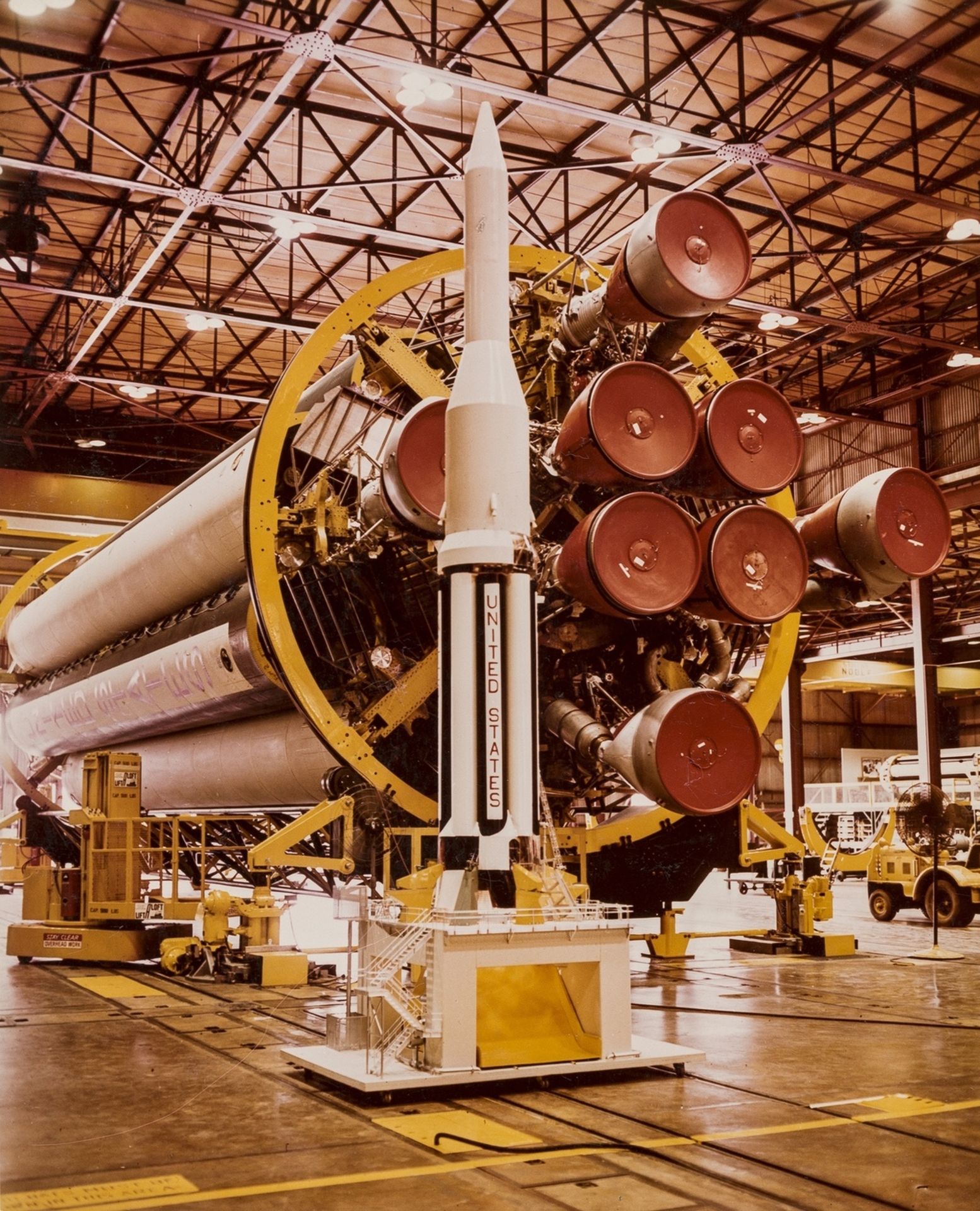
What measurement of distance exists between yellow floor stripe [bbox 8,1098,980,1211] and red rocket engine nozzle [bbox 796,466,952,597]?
13.9 feet

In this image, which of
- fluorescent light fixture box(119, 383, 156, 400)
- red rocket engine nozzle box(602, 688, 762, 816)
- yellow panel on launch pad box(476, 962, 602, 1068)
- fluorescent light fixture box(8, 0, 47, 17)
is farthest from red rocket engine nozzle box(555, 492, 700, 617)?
fluorescent light fixture box(119, 383, 156, 400)

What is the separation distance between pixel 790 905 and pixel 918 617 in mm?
14858

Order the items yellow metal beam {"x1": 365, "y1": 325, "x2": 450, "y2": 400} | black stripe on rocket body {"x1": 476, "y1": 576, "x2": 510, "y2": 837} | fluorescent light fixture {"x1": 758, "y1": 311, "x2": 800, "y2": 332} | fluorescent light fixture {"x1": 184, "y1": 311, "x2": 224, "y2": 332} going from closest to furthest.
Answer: black stripe on rocket body {"x1": 476, "y1": 576, "x2": 510, "y2": 837}, yellow metal beam {"x1": 365, "y1": 325, "x2": 450, "y2": 400}, fluorescent light fixture {"x1": 184, "y1": 311, "x2": 224, "y2": 332}, fluorescent light fixture {"x1": 758, "y1": 311, "x2": 800, "y2": 332}

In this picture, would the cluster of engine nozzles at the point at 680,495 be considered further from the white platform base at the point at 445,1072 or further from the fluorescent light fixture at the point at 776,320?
the fluorescent light fixture at the point at 776,320

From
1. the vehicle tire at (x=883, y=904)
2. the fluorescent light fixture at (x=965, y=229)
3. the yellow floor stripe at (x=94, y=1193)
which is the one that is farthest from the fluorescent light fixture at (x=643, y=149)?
the yellow floor stripe at (x=94, y=1193)

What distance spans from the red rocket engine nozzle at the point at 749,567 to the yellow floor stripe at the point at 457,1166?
3.59m

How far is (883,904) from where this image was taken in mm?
18859

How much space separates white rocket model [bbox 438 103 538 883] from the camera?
6973 millimetres

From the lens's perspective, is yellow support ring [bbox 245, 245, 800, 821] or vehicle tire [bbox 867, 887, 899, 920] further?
vehicle tire [bbox 867, 887, 899, 920]

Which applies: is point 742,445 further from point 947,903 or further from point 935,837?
point 947,903

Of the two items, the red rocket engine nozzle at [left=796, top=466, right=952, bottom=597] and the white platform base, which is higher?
the red rocket engine nozzle at [left=796, top=466, right=952, bottom=597]

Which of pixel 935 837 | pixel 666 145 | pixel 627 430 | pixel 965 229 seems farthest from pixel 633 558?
pixel 965 229

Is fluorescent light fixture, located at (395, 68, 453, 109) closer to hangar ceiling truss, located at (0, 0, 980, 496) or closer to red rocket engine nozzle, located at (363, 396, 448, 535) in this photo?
hangar ceiling truss, located at (0, 0, 980, 496)

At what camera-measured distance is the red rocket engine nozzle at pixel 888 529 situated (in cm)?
918
